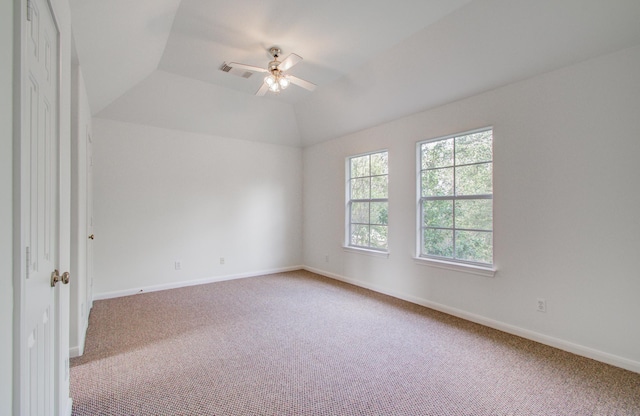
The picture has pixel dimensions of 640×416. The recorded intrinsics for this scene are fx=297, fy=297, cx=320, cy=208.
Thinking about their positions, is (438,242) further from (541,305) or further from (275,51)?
(275,51)

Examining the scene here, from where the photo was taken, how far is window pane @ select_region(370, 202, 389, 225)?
175 inches

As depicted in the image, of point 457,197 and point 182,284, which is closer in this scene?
point 457,197

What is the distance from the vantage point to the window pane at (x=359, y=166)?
4770 millimetres

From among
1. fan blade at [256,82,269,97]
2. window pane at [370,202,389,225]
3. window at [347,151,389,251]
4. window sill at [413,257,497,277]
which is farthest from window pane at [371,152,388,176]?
fan blade at [256,82,269,97]

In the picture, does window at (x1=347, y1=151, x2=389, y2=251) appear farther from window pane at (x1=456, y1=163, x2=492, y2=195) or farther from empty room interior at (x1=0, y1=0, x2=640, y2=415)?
window pane at (x1=456, y1=163, x2=492, y2=195)

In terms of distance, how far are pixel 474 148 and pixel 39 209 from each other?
3681 millimetres

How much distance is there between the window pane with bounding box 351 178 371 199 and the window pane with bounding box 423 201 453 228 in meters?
1.09

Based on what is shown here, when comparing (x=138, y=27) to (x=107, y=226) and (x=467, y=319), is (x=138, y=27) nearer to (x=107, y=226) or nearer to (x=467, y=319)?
(x=107, y=226)

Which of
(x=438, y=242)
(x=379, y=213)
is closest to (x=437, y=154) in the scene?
(x=438, y=242)

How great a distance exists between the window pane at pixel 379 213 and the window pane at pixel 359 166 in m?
0.55

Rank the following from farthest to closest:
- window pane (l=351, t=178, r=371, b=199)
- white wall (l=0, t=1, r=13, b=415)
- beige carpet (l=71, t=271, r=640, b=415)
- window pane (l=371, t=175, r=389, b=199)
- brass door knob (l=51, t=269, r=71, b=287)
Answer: window pane (l=351, t=178, r=371, b=199) < window pane (l=371, t=175, r=389, b=199) < beige carpet (l=71, t=271, r=640, b=415) < brass door knob (l=51, t=269, r=71, b=287) < white wall (l=0, t=1, r=13, b=415)

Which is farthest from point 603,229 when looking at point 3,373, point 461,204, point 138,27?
point 138,27

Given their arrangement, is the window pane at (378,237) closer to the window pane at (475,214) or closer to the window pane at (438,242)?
the window pane at (438,242)

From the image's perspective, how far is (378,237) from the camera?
4.57m
